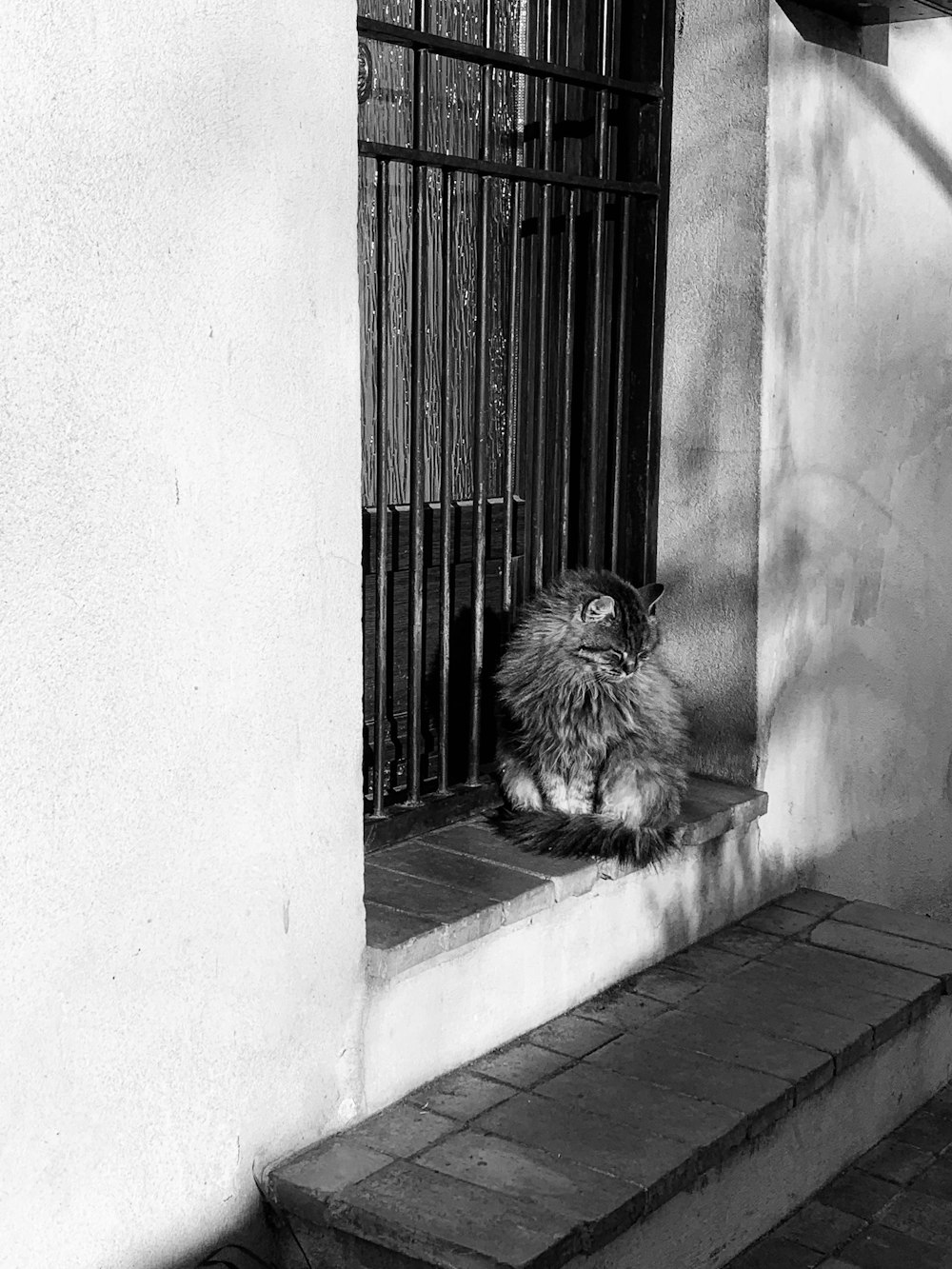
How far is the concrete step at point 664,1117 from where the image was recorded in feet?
10.0

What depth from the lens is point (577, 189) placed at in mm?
4414

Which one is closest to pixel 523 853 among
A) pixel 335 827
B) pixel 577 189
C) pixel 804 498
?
pixel 335 827

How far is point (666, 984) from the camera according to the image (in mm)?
Answer: 4191

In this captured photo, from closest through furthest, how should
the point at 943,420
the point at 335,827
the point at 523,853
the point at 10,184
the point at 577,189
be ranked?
the point at 10,184 → the point at 335,827 → the point at 523,853 → the point at 577,189 → the point at 943,420

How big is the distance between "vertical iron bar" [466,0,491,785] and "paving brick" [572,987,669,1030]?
0.72m

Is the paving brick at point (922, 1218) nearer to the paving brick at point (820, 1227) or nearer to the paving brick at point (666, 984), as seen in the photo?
the paving brick at point (820, 1227)

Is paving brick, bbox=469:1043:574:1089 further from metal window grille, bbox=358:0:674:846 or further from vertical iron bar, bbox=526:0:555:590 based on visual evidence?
vertical iron bar, bbox=526:0:555:590

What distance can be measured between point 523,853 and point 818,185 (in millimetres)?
2159

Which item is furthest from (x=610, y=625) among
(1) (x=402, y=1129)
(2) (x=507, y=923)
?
(1) (x=402, y=1129)

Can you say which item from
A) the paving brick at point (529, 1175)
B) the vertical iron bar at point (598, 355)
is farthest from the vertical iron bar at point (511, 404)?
the paving brick at point (529, 1175)

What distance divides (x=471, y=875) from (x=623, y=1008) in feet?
1.84

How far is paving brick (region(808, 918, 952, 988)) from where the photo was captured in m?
4.38

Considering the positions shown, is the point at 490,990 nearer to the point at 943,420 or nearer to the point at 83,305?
the point at 83,305

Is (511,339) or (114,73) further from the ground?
(114,73)
